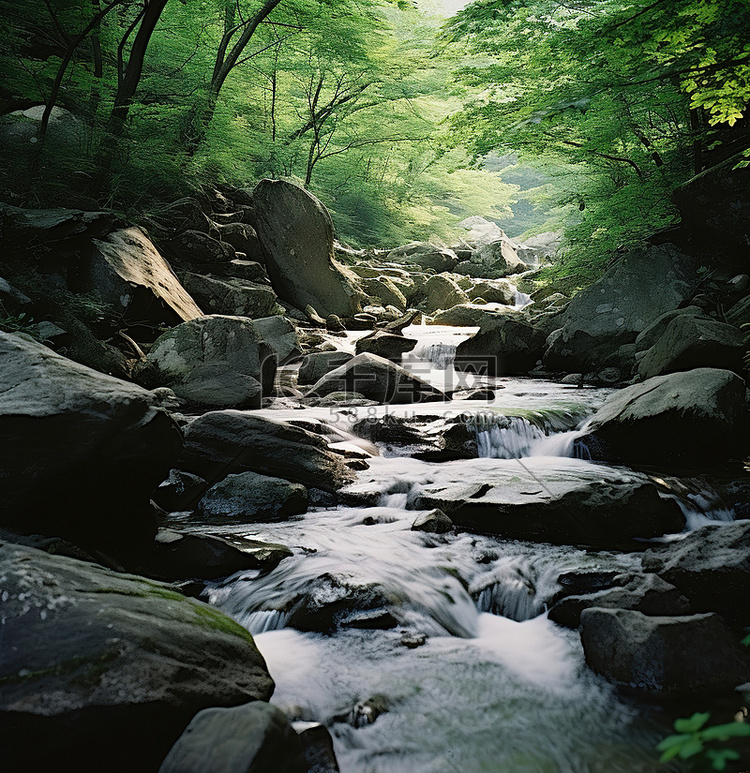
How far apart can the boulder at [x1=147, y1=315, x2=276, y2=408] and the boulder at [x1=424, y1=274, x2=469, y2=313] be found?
33.8 ft

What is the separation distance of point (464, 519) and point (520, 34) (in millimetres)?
8844

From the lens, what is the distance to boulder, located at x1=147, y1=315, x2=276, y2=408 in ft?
24.5

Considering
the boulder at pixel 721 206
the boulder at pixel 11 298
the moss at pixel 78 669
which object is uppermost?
the boulder at pixel 721 206

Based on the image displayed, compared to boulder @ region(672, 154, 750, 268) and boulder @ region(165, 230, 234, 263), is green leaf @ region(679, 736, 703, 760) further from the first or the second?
boulder @ region(165, 230, 234, 263)

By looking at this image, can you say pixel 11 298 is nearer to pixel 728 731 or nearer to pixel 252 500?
pixel 252 500

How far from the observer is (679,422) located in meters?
5.25

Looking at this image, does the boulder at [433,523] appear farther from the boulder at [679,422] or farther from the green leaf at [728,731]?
the green leaf at [728,731]

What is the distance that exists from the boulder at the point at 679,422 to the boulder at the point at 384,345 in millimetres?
5505

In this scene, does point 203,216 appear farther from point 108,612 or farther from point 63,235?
point 108,612

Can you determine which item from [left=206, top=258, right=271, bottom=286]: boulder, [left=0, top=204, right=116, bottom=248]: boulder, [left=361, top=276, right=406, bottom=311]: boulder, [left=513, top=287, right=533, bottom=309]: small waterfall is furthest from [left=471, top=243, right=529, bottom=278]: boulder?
[left=0, top=204, right=116, bottom=248]: boulder

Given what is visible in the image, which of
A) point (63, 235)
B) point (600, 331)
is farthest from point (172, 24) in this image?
point (600, 331)

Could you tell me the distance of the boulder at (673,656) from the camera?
96.0 inches

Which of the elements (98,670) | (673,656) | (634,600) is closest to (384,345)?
(634,600)

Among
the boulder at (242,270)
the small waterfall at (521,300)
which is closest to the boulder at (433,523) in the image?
the boulder at (242,270)
